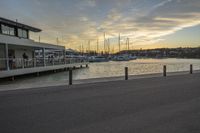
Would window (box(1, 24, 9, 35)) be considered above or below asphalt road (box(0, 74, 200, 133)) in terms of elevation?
above

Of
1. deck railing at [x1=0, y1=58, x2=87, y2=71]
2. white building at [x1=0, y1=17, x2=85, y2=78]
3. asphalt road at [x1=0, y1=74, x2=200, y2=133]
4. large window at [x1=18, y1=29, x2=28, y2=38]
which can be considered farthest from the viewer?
large window at [x1=18, y1=29, x2=28, y2=38]

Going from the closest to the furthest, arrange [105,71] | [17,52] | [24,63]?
[24,63], [17,52], [105,71]

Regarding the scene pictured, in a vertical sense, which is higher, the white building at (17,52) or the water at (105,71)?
the white building at (17,52)

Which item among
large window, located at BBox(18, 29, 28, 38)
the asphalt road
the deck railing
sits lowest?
the asphalt road

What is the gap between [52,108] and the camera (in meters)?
7.45

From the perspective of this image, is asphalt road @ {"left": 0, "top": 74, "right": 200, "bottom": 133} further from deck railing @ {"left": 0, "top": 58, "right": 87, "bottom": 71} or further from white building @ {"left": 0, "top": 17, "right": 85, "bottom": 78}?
deck railing @ {"left": 0, "top": 58, "right": 87, "bottom": 71}

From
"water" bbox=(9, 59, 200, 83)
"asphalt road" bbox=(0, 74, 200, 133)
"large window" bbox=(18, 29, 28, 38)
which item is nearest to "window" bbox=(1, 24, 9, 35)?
"large window" bbox=(18, 29, 28, 38)

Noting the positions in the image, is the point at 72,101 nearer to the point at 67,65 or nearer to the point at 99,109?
the point at 99,109

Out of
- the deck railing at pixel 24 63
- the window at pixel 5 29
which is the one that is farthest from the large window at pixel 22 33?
the deck railing at pixel 24 63

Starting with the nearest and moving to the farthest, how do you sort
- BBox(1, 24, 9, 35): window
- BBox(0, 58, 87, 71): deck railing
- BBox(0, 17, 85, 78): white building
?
BBox(0, 17, 85, 78): white building < BBox(0, 58, 87, 71): deck railing < BBox(1, 24, 9, 35): window

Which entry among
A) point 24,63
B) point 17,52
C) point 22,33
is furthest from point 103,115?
point 22,33

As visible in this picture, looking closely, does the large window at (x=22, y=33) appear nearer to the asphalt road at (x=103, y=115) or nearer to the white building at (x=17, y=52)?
the white building at (x=17, y=52)

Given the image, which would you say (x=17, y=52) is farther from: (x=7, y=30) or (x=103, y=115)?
(x=103, y=115)

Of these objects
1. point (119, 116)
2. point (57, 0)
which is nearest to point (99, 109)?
point (119, 116)
